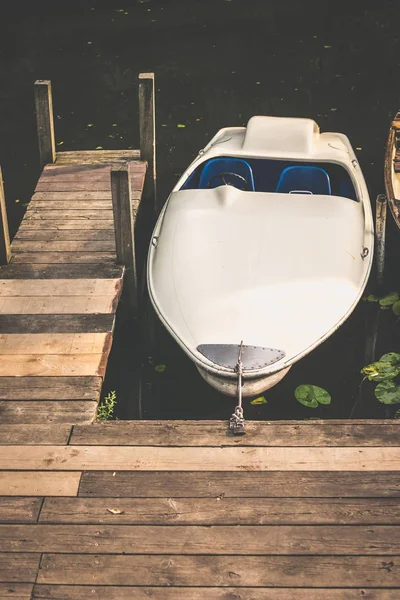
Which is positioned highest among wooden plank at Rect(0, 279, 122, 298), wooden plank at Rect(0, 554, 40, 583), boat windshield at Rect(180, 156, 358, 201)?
boat windshield at Rect(180, 156, 358, 201)

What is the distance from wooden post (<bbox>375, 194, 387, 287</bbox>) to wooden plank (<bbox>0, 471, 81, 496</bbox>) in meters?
4.30

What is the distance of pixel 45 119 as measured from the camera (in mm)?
8805

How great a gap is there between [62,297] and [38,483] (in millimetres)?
2278

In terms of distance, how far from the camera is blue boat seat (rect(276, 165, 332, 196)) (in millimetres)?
8023

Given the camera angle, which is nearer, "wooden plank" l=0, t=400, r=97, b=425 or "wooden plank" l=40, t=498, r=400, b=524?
"wooden plank" l=40, t=498, r=400, b=524

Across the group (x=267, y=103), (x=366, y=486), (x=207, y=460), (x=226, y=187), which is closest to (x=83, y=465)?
(x=207, y=460)

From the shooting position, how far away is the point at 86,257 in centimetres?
750

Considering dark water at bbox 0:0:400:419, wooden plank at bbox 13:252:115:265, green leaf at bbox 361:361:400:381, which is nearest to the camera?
green leaf at bbox 361:361:400:381

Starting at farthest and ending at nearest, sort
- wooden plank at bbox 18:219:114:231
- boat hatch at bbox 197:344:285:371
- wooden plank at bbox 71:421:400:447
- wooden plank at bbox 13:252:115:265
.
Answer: wooden plank at bbox 18:219:114:231 < wooden plank at bbox 13:252:115:265 < boat hatch at bbox 197:344:285:371 < wooden plank at bbox 71:421:400:447

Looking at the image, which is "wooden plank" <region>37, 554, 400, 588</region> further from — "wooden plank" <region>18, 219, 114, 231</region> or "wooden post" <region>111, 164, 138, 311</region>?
"wooden plank" <region>18, 219, 114, 231</region>

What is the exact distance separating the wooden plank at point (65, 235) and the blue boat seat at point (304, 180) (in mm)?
1885

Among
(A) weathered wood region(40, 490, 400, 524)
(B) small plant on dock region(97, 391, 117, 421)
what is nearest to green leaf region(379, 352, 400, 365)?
(B) small plant on dock region(97, 391, 117, 421)

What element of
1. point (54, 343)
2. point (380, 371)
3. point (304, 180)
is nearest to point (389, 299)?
point (380, 371)

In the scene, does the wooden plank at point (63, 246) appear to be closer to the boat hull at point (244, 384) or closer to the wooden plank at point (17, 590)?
the boat hull at point (244, 384)
